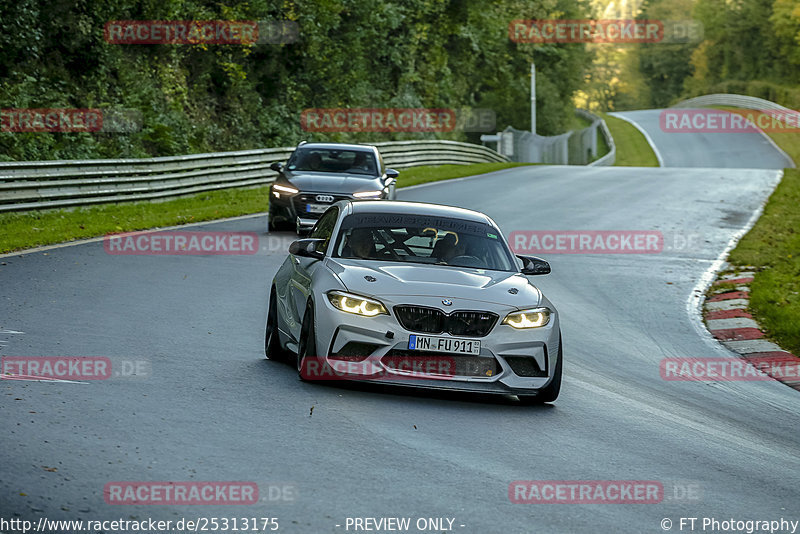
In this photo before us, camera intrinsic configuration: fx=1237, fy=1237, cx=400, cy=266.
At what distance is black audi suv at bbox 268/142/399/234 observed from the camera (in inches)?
848

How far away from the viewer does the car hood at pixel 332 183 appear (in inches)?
851

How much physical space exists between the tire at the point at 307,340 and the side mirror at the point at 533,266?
208cm

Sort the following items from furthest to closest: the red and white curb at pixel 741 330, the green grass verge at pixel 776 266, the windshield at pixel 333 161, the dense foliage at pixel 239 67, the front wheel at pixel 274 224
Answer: the dense foliage at pixel 239 67, the windshield at pixel 333 161, the front wheel at pixel 274 224, the green grass verge at pixel 776 266, the red and white curb at pixel 741 330

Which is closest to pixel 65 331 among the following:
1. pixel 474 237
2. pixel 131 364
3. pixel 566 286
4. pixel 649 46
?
pixel 131 364

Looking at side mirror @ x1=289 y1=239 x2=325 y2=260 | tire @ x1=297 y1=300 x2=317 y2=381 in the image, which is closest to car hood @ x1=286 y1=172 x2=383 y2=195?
side mirror @ x1=289 y1=239 x2=325 y2=260

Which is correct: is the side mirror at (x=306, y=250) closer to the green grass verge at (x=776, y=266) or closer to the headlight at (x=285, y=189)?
the green grass verge at (x=776, y=266)

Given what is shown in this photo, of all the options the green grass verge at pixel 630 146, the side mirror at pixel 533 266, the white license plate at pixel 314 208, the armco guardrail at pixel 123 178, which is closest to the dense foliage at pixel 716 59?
the green grass verge at pixel 630 146

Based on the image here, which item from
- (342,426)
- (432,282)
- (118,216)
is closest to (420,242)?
(432,282)

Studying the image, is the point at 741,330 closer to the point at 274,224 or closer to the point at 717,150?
the point at 274,224

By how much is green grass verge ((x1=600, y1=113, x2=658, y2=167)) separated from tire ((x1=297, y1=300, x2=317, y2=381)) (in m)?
62.7

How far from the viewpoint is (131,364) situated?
32.7 ft

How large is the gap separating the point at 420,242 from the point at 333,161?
41.8 feet

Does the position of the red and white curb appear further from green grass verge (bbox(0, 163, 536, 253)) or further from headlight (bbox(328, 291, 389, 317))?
green grass verge (bbox(0, 163, 536, 253))

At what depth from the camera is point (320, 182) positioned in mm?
21812
